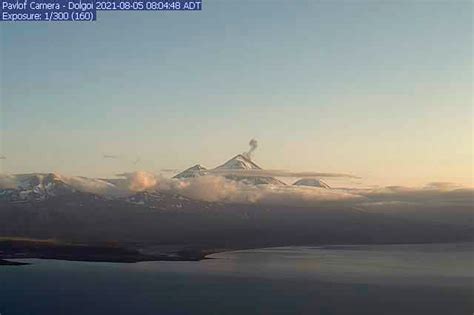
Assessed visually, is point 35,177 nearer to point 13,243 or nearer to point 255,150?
point 13,243

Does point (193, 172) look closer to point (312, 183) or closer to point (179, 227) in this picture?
point (179, 227)

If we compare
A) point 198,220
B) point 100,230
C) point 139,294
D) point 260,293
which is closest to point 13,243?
point 100,230

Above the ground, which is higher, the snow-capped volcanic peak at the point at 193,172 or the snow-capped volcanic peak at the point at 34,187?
the snow-capped volcanic peak at the point at 193,172

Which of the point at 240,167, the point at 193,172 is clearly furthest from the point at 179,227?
the point at 240,167

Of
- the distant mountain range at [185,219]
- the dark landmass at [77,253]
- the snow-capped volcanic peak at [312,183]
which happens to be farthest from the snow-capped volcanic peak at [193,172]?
the snow-capped volcanic peak at [312,183]

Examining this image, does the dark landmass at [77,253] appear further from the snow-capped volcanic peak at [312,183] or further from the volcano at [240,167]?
the snow-capped volcanic peak at [312,183]

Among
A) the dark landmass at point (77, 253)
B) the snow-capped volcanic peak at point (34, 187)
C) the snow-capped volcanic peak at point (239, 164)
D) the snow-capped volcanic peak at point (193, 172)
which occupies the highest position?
the snow-capped volcanic peak at point (239, 164)
